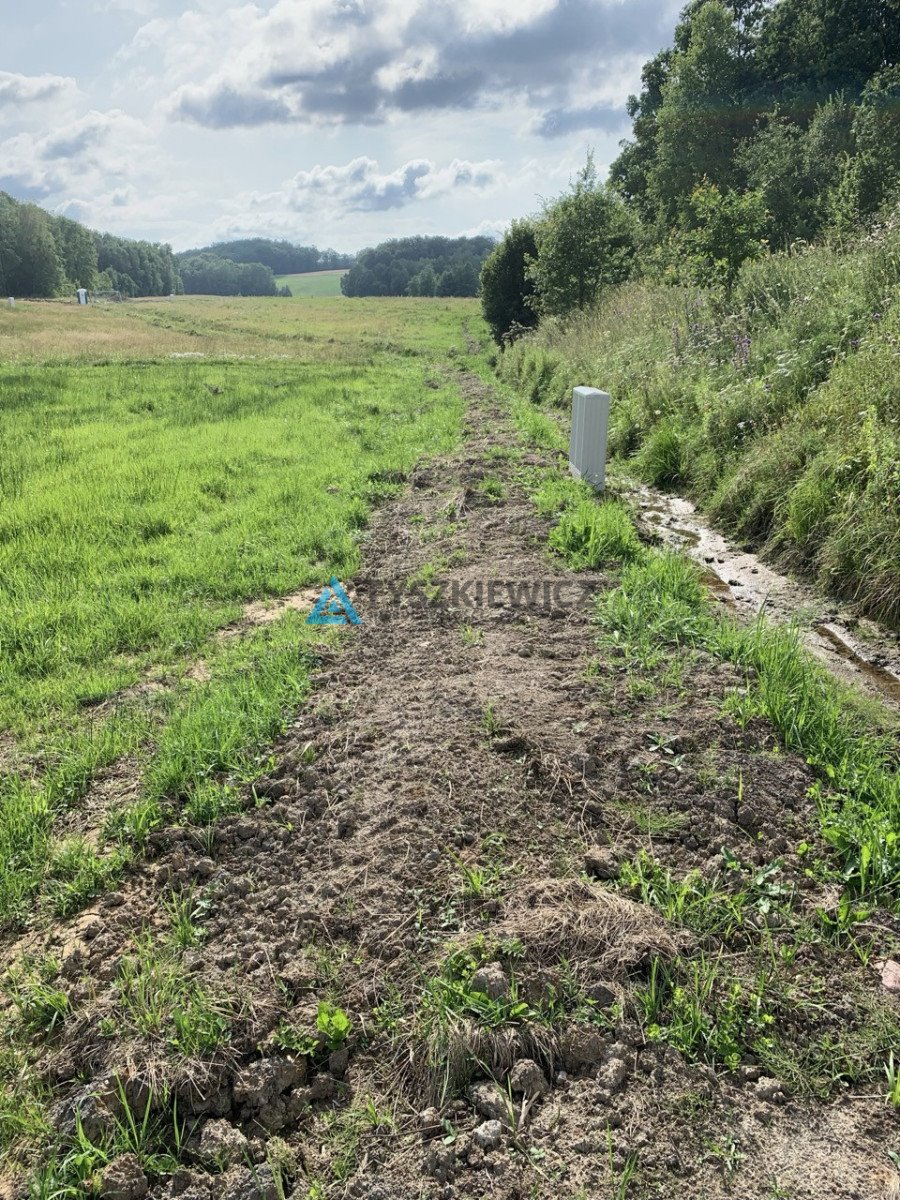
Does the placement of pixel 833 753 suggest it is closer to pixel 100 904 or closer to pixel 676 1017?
pixel 676 1017

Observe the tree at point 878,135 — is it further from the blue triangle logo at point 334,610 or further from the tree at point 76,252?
the tree at point 76,252

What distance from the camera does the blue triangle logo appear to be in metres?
6.07

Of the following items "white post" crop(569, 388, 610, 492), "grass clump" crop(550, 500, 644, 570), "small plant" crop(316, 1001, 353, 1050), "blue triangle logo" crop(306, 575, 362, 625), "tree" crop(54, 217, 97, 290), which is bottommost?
"small plant" crop(316, 1001, 353, 1050)

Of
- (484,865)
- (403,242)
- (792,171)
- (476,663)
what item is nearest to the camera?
(484,865)

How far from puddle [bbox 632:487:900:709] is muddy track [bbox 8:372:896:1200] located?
1.38 meters

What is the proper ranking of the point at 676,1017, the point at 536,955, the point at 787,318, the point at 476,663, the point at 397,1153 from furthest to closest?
the point at 787,318
the point at 476,663
the point at 536,955
the point at 676,1017
the point at 397,1153

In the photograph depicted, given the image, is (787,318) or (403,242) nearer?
(787,318)

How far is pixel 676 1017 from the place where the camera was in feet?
8.09

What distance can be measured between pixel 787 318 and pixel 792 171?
107 ft

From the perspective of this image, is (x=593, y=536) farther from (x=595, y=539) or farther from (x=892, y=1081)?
(x=892, y=1081)

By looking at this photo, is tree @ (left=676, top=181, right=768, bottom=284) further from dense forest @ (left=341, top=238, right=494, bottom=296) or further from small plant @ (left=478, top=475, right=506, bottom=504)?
dense forest @ (left=341, top=238, right=494, bottom=296)

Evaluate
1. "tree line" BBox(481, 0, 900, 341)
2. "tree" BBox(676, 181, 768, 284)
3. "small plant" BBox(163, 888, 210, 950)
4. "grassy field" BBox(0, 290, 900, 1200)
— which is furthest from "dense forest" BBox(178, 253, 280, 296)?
"small plant" BBox(163, 888, 210, 950)

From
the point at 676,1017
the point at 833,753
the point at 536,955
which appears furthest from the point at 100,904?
the point at 833,753

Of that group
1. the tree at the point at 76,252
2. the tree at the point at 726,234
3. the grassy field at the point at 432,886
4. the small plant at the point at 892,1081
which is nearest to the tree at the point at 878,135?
the tree at the point at 726,234
